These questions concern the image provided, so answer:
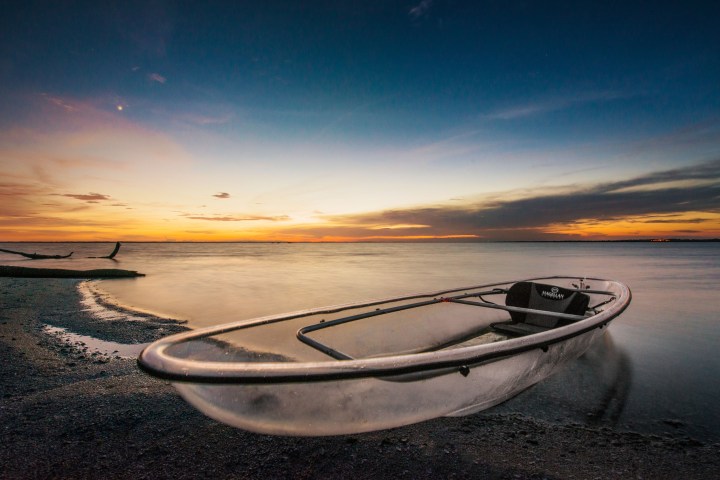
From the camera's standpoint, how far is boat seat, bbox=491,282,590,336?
6.29 m

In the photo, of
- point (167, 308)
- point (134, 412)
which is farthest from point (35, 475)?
point (167, 308)

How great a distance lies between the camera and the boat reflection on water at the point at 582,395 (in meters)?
4.24

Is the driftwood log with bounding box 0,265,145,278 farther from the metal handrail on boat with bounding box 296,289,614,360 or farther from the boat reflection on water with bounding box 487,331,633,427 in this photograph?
the boat reflection on water with bounding box 487,331,633,427

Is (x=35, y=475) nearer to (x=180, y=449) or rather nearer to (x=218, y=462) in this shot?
(x=180, y=449)

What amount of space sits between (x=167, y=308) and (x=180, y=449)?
10437 mm

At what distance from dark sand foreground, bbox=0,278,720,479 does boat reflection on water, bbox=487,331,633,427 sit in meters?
0.24

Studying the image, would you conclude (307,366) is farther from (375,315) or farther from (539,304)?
(539,304)

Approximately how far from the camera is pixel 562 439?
3697mm

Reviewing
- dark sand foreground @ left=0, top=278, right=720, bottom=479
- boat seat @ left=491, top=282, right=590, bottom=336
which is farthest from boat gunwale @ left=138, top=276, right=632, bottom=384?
boat seat @ left=491, top=282, right=590, bottom=336

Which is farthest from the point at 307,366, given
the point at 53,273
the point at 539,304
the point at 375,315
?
the point at 53,273

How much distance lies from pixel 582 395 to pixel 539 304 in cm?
228

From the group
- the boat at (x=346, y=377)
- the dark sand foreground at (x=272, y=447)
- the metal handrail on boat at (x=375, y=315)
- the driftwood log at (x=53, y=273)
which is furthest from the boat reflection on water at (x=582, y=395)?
the driftwood log at (x=53, y=273)

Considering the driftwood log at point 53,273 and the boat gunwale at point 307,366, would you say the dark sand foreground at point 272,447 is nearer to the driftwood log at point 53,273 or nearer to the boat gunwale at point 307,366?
the boat gunwale at point 307,366

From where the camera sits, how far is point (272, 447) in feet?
11.0
